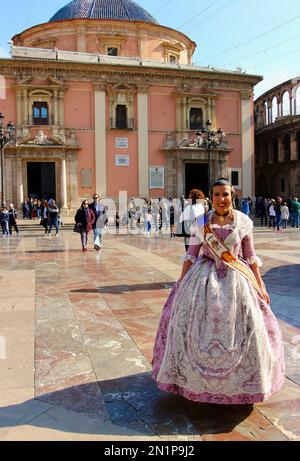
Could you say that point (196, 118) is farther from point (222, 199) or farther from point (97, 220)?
point (222, 199)

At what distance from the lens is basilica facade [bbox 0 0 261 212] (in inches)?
1104

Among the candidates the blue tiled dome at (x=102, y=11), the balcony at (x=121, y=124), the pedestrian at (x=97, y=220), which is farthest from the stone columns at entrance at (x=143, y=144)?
the pedestrian at (x=97, y=220)

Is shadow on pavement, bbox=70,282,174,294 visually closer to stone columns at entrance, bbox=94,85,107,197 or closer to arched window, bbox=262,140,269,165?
stone columns at entrance, bbox=94,85,107,197

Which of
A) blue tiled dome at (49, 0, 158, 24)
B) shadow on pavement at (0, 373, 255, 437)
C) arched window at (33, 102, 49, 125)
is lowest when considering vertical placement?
shadow on pavement at (0, 373, 255, 437)

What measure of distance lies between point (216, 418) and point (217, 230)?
1254 mm

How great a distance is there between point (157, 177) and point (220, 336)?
2760 centimetres

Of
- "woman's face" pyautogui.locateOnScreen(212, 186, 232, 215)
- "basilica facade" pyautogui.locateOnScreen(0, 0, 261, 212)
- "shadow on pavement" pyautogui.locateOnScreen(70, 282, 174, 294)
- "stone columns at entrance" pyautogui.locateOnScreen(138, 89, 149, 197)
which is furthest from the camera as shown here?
"stone columns at entrance" pyautogui.locateOnScreen(138, 89, 149, 197)

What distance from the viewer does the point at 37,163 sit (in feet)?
94.2

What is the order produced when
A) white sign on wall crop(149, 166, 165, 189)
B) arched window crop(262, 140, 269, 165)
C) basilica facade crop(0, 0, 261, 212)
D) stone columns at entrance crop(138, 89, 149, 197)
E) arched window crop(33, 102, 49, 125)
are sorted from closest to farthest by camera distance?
1. basilica facade crop(0, 0, 261, 212)
2. arched window crop(33, 102, 49, 125)
3. stone columns at entrance crop(138, 89, 149, 197)
4. white sign on wall crop(149, 166, 165, 189)
5. arched window crop(262, 140, 269, 165)

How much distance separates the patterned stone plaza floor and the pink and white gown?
0.21 metres

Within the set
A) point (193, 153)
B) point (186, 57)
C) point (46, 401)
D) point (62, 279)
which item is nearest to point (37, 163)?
point (193, 153)

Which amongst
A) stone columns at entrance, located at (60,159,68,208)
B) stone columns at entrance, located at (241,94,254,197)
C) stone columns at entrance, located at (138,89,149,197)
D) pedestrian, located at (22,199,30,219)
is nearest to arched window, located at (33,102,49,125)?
stone columns at entrance, located at (60,159,68,208)

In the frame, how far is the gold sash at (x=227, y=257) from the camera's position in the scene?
10.3 ft

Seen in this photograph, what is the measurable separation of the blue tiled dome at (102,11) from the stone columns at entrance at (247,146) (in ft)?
30.2
